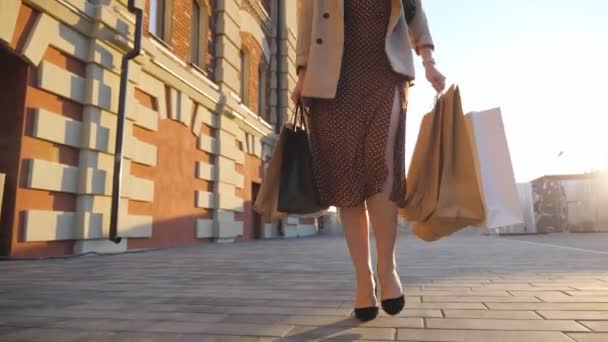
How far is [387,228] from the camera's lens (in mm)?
1921

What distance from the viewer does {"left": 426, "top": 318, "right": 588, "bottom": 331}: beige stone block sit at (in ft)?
5.55

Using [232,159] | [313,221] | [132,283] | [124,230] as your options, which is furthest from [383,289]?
[313,221]

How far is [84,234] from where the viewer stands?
5.37 metres

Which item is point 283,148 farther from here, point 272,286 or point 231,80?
point 231,80

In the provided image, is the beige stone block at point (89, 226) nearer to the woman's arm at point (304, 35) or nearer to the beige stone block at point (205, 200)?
the beige stone block at point (205, 200)

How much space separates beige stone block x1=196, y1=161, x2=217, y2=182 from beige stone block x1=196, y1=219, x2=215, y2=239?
79cm

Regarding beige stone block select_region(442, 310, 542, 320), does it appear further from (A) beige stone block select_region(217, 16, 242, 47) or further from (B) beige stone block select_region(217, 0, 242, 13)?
(B) beige stone block select_region(217, 0, 242, 13)

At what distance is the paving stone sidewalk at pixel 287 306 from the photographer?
1651 millimetres

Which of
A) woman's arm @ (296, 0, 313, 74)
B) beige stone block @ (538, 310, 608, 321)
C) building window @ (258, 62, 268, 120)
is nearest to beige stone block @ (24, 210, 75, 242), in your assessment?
woman's arm @ (296, 0, 313, 74)

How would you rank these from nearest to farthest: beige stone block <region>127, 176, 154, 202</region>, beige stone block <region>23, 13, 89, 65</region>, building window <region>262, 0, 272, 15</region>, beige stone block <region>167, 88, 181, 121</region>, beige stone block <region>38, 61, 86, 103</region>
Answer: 1. beige stone block <region>23, 13, 89, 65</region>
2. beige stone block <region>38, 61, 86, 103</region>
3. beige stone block <region>127, 176, 154, 202</region>
4. beige stone block <region>167, 88, 181, 121</region>
5. building window <region>262, 0, 272, 15</region>

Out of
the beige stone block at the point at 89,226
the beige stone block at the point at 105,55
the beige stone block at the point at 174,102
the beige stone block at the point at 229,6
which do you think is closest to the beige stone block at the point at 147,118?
the beige stone block at the point at 174,102

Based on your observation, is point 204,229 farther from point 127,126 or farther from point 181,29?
point 181,29

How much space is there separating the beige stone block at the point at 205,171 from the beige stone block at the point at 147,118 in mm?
1571

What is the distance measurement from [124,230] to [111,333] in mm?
4702
